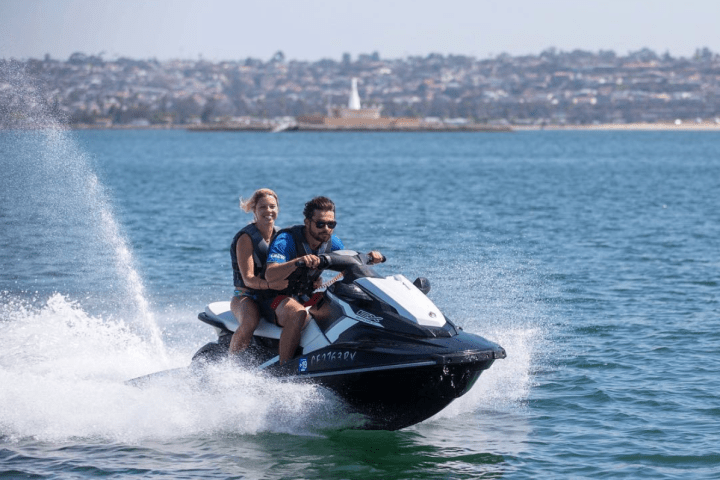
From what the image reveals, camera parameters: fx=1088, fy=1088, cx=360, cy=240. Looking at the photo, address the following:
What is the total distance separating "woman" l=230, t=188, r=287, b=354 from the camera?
823cm

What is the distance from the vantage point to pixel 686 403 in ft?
31.0

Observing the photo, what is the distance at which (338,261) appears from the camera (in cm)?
789

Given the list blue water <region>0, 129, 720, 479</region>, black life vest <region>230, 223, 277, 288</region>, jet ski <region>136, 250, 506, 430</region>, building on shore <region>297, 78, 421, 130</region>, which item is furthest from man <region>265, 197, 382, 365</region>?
building on shore <region>297, 78, 421, 130</region>

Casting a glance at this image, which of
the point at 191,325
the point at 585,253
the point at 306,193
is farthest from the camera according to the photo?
the point at 306,193

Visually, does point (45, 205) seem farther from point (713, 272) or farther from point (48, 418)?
point (48, 418)

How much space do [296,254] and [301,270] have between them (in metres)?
0.13

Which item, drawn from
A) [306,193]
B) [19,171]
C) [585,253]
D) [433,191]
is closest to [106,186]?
[306,193]

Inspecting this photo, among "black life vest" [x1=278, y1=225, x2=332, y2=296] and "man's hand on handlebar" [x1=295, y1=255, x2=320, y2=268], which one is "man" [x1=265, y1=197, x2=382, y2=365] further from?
"man's hand on handlebar" [x1=295, y1=255, x2=320, y2=268]

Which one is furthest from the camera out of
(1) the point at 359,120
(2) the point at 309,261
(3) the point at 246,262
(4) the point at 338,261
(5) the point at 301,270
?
(1) the point at 359,120

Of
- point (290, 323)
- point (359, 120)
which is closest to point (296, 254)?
point (290, 323)

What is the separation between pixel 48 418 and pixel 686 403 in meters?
5.35

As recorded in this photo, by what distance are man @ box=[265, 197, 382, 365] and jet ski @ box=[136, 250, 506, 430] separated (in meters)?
0.11

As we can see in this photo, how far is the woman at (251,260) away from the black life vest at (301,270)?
20 centimetres

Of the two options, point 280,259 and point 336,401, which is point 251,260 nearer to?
point 280,259
